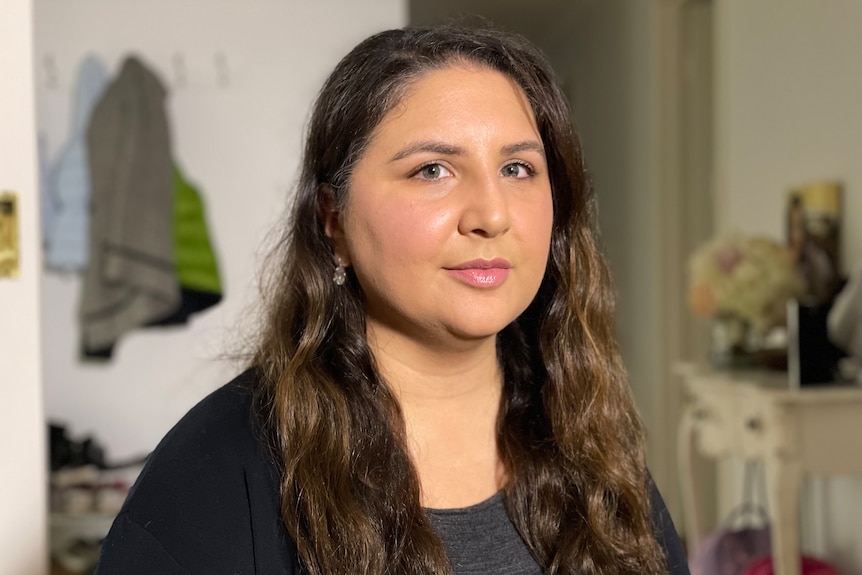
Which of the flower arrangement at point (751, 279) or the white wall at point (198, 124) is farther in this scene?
the white wall at point (198, 124)

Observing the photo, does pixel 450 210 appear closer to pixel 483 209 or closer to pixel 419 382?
pixel 483 209

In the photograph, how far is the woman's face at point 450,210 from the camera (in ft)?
3.56

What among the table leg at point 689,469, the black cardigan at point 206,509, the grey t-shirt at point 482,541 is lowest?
the table leg at point 689,469

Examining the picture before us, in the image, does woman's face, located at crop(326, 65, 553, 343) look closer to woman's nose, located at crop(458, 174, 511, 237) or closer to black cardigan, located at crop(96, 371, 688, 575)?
woman's nose, located at crop(458, 174, 511, 237)

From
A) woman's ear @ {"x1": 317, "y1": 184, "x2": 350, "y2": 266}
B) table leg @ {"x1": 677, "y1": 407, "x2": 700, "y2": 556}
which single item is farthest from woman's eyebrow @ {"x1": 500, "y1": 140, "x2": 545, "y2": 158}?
table leg @ {"x1": 677, "y1": 407, "x2": 700, "y2": 556}

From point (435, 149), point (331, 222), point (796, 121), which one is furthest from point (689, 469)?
point (435, 149)

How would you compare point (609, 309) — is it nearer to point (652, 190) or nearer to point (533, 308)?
point (533, 308)

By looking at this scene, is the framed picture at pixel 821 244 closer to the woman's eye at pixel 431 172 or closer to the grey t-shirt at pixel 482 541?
the grey t-shirt at pixel 482 541

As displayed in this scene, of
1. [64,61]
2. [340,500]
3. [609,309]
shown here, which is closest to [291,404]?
[340,500]

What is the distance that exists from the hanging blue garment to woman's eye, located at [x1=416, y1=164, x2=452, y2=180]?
Result: 2496 mm

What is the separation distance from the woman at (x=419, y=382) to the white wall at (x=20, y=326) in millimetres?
282

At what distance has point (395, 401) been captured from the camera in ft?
3.89

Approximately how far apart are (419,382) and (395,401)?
40 millimetres

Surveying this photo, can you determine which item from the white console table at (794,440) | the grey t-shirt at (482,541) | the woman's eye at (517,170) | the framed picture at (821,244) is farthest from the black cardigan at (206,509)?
the framed picture at (821,244)
